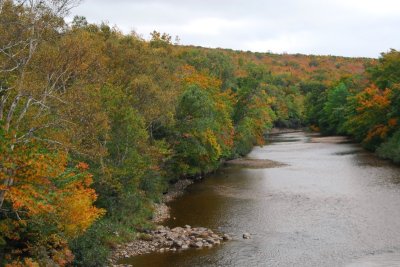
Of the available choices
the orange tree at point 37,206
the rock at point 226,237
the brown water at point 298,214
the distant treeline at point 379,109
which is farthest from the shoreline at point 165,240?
the distant treeline at point 379,109

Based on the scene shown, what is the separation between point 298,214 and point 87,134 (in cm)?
1623

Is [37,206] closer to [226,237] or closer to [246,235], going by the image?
[226,237]

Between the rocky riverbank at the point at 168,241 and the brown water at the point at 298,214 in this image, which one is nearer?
the brown water at the point at 298,214

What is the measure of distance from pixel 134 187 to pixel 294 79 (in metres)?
121

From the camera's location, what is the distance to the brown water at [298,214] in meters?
22.0

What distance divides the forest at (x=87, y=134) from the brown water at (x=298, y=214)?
3140mm

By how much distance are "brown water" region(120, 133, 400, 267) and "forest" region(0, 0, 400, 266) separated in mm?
3140

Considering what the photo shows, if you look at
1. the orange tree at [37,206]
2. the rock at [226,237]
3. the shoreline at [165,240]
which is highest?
the orange tree at [37,206]

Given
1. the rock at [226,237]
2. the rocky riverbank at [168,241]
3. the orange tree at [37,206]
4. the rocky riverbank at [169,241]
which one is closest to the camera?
the orange tree at [37,206]

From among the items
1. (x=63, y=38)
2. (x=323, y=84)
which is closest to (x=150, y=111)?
(x=63, y=38)

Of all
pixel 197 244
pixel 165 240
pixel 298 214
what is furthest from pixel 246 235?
pixel 298 214

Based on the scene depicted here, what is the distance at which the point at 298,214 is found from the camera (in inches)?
1176

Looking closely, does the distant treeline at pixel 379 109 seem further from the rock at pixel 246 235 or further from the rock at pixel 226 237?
the rock at pixel 226 237

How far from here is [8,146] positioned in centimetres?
1556
